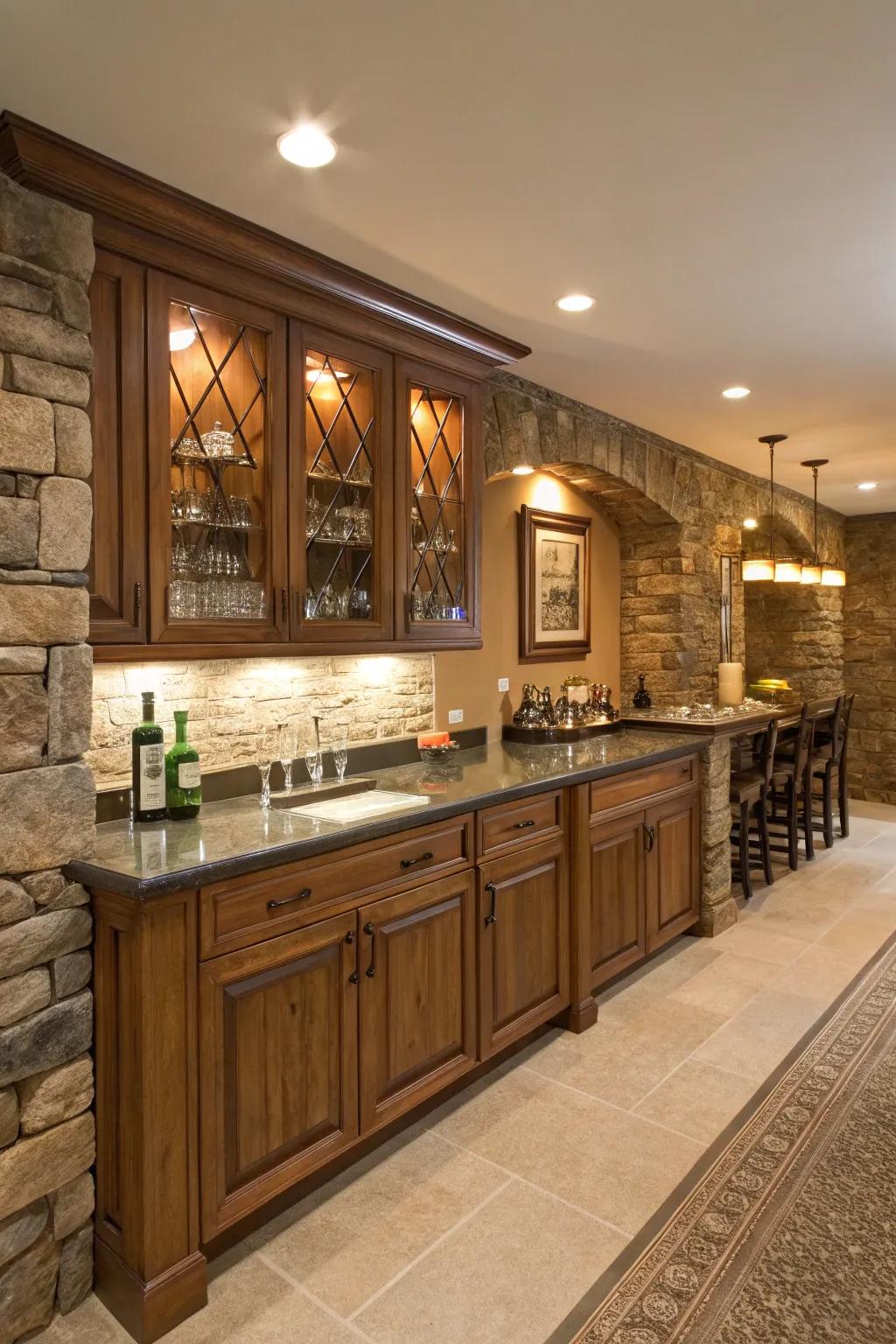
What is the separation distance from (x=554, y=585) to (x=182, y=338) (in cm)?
269

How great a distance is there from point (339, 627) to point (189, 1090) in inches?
54.3

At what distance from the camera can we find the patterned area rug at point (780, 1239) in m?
1.82

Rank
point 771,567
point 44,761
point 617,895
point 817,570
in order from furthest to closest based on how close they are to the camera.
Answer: point 817,570, point 771,567, point 617,895, point 44,761

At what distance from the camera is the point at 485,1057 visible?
2.71m

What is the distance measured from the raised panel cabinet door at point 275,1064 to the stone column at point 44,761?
0.30 meters

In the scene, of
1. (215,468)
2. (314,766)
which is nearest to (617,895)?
(314,766)

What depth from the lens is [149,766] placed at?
2.27m

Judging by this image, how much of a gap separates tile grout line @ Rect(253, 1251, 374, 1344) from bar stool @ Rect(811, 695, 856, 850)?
4924 millimetres

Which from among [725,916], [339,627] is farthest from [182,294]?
[725,916]

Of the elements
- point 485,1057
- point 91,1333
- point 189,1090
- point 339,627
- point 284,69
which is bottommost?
point 91,1333

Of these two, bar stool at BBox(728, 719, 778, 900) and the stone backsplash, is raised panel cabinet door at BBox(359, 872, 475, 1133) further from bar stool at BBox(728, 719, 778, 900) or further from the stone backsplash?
bar stool at BBox(728, 719, 778, 900)

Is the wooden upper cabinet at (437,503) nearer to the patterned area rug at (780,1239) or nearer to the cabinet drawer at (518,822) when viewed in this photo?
the cabinet drawer at (518,822)

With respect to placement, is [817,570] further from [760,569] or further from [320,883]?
[320,883]

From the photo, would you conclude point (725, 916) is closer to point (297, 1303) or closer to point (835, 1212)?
point (835, 1212)
